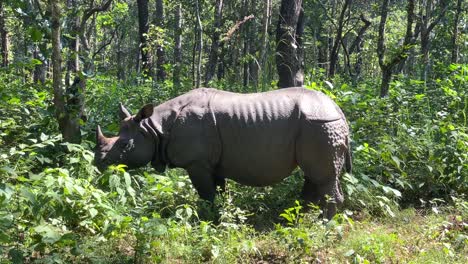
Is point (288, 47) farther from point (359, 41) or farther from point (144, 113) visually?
point (359, 41)

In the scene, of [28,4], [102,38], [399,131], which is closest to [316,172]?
[399,131]

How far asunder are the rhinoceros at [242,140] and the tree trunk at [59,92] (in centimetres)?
84

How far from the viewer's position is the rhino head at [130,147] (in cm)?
580

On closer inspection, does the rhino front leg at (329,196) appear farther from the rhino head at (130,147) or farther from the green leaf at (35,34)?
the green leaf at (35,34)

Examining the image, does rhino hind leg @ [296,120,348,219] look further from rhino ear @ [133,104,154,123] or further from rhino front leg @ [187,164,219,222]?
rhino ear @ [133,104,154,123]

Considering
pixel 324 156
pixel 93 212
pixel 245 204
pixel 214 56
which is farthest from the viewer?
pixel 214 56

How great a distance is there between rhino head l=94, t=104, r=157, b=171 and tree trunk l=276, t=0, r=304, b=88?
3.83 m

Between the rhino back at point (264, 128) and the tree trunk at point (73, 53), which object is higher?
the tree trunk at point (73, 53)

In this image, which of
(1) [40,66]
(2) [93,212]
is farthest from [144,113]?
(1) [40,66]

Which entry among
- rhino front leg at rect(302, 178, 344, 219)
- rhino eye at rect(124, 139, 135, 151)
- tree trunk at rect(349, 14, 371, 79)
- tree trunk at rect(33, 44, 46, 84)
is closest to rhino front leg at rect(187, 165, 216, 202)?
rhino eye at rect(124, 139, 135, 151)

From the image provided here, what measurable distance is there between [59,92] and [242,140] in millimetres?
2446

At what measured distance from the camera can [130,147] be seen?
582cm

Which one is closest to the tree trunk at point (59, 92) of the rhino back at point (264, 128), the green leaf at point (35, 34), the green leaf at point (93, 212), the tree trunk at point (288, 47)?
the green leaf at point (35, 34)

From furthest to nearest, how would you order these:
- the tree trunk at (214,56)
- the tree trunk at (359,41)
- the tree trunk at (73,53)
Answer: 1. the tree trunk at (359,41)
2. the tree trunk at (214,56)
3. the tree trunk at (73,53)
